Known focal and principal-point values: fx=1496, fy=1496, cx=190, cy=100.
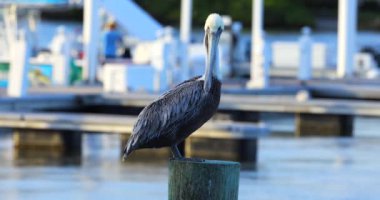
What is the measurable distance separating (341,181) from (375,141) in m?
6.06

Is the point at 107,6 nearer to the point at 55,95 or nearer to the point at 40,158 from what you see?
the point at 55,95

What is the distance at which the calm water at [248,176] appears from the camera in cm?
1543

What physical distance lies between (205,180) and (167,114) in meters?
0.61

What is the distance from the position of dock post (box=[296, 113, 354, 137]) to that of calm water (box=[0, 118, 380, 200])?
2070 mm

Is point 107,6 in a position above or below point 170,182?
above

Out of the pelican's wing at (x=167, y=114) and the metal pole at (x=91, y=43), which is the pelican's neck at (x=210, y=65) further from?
the metal pole at (x=91, y=43)

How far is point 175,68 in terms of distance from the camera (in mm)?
28938

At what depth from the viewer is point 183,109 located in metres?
10.4

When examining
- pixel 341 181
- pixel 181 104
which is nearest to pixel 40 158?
pixel 341 181

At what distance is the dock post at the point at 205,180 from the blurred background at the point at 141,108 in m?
0.76

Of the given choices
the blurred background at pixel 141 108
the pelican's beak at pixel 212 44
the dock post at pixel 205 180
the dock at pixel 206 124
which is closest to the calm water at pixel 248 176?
the blurred background at pixel 141 108

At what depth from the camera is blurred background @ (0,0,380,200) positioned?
16.6 metres

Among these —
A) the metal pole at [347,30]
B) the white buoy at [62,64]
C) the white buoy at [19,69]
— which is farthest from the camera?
the metal pole at [347,30]

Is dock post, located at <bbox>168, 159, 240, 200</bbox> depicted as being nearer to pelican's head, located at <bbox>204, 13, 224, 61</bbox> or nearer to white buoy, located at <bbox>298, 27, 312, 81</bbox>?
pelican's head, located at <bbox>204, 13, 224, 61</bbox>
